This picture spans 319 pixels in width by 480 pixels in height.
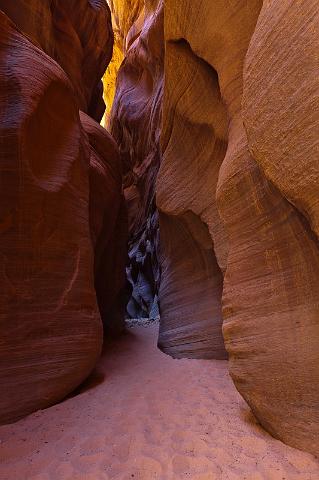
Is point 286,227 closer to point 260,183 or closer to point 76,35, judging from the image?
point 260,183

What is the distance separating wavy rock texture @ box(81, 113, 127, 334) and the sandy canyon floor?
3341 millimetres

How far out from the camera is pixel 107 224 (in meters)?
8.25

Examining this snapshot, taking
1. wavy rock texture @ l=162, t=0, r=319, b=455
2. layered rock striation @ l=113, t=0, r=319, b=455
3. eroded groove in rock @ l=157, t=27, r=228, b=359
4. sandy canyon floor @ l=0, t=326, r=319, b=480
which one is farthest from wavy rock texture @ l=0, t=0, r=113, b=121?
sandy canyon floor @ l=0, t=326, r=319, b=480

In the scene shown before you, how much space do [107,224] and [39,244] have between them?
11.4 ft

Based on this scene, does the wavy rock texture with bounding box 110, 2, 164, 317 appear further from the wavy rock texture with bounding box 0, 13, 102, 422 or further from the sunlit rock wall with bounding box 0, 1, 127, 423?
the wavy rock texture with bounding box 0, 13, 102, 422

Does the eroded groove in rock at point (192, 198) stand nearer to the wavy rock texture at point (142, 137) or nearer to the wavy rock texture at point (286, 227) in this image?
the wavy rock texture at point (286, 227)

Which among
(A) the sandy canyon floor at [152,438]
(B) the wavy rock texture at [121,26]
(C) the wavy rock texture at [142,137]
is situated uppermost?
(B) the wavy rock texture at [121,26]

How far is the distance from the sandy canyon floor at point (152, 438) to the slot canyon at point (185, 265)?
0.8 inches

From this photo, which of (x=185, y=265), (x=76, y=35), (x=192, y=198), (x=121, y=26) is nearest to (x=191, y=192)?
(x=192, y=198)

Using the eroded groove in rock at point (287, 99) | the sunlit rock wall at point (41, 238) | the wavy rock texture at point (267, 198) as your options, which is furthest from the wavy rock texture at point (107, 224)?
the eroded groove in rock at point (287, 99)

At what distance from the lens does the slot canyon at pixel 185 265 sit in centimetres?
264

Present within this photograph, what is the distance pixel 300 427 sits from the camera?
2758 millimetres

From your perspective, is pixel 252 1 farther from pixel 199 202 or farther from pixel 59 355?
pixel 59 355

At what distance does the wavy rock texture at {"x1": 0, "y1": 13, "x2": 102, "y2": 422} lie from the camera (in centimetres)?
431
